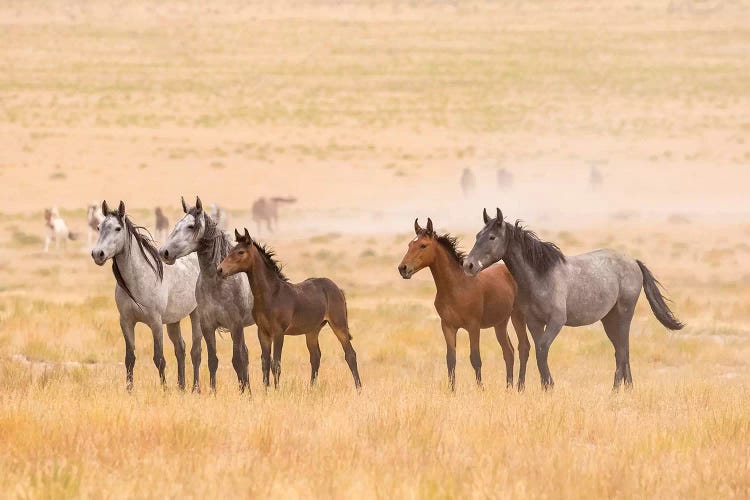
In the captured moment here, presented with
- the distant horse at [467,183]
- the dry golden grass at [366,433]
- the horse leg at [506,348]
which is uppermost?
the distant horse at [467,183]

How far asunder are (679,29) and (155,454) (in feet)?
373

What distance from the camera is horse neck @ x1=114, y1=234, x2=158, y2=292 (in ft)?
39.1

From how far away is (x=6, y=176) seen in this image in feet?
193

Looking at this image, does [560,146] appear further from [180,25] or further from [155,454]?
[155,454]

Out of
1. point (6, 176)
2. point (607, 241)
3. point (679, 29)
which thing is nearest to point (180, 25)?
point (679, 29)

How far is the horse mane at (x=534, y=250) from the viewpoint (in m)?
11.9

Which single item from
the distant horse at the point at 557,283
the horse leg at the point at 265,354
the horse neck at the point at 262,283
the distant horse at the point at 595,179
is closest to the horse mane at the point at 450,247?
the distant horse at the point at 557,283

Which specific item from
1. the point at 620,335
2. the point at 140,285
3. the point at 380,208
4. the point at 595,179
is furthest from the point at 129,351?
the point at 595,179

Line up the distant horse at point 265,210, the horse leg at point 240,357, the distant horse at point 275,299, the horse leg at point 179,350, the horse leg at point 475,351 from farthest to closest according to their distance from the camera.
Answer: the distant horse at point 265,210
the horse leg at point 179,350
the horse leg at point 475,351
the horse leg at point 240,357
the distant horse at point 275,299

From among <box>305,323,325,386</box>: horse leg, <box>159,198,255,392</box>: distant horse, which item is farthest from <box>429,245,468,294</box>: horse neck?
<box>159,198,255,392</box>: distant horse

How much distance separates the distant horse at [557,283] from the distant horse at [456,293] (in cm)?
26

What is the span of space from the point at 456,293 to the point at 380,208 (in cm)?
4233

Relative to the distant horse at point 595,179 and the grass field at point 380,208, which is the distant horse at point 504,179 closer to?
the grass field at point 380,208

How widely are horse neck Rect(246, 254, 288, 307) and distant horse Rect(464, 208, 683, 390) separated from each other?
5.68 ft
